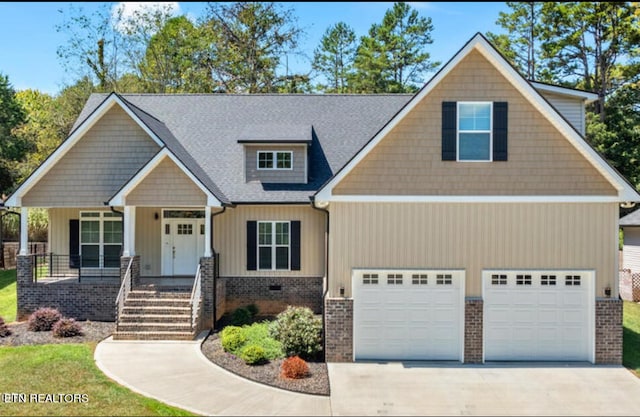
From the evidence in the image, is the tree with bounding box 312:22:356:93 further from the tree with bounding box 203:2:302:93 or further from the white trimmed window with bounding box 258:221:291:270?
the white trimmed window with bounding box 258:221:291:270

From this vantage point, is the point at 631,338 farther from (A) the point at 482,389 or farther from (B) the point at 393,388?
(B) the point at 393,388

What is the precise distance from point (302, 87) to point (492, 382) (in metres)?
29.9

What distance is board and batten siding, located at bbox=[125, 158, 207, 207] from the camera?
Answer: 13508 millimetres

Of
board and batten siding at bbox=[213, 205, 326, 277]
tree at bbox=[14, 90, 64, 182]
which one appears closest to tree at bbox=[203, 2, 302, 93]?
tree at bbox=[14, 90, 64, 182]

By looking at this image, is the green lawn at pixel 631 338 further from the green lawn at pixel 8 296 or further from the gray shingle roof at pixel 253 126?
the green lawn at pixel 8 296

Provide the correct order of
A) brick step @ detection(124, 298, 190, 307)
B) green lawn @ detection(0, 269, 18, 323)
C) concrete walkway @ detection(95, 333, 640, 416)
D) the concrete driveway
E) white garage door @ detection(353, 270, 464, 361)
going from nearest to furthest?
1. concrete walkway @ detection(95, 333, 640, 416)
2. the concrete driveway
3. white garage door @ detection(353, 270, 464, 361)
4. brick step @ detection(124, 298, 190, 307)
5. green lawn @ detection(0, 269, 18, 323)

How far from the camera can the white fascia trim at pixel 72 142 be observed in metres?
14.4

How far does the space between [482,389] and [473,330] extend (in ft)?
6.52

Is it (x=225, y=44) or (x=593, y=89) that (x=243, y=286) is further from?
(x=593, y=89)

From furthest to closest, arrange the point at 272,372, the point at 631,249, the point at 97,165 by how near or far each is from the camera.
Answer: the point at 631,249
the point at 97,165
the point at 272,372

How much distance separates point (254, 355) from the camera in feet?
34.7

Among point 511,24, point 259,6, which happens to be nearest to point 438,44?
point 511,24

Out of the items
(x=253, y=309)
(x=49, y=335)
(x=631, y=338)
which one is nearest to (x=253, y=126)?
(x=253, y=309)

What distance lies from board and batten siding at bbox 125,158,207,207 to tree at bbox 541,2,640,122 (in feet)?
92.8
